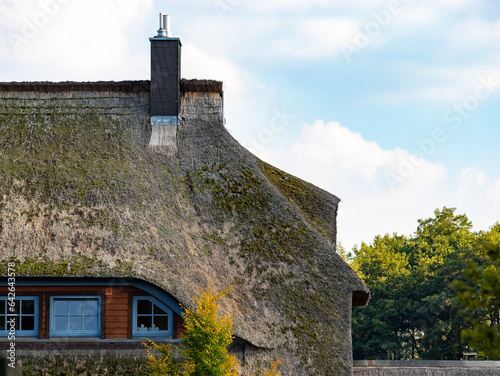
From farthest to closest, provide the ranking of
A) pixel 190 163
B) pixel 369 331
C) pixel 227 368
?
pixel 369 331, pixel 190 163, pixel 227 368

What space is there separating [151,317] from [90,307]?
1528mm

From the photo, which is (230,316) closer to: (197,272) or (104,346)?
(197,272)

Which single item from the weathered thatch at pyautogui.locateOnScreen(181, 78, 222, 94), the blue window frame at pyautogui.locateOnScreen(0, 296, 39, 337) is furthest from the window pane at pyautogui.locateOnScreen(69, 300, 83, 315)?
the weathered thatch at pyautogui.locateOnScreen(181, 78, 222, 94)

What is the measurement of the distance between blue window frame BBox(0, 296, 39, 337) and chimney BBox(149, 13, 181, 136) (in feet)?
20.0

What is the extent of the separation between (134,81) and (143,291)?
7418mm

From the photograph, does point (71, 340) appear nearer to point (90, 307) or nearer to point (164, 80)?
point (90, 307)

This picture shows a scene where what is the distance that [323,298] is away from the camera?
15398mm

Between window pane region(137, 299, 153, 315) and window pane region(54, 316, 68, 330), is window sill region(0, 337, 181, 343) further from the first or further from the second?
window pane region(137, 299, 153, 315)

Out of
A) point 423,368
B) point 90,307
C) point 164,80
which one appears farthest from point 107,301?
point 423,368

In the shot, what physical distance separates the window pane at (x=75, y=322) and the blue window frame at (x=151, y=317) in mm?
1316

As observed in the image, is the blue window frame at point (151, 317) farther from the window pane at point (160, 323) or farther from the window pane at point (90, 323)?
the window pane at point (90, 323)

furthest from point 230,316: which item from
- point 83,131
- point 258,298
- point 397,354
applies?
point 397,354

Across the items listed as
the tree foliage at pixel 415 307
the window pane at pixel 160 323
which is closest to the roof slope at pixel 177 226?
the window pane at pixel 160 323

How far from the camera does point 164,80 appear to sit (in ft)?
64.0
